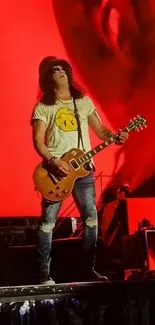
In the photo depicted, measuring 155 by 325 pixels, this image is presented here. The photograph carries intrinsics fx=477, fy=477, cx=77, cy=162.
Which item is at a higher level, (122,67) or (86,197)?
(122,67)

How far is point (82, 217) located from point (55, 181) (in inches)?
15.8

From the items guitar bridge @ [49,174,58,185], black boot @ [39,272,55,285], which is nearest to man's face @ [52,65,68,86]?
guitar bridge @ [49,174,58,185]

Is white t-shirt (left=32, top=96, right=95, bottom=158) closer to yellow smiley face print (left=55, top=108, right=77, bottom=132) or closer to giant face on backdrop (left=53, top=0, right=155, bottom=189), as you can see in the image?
yellow smiley face print (left=55, top=108, right=77, bottom=132)

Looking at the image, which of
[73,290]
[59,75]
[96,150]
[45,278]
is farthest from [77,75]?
[73,290]

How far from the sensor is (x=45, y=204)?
12.6 ft

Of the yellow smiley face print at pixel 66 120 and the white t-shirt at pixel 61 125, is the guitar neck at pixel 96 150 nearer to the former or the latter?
the white t-shirt at pixel 61 125

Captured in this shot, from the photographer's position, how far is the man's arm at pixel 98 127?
407 cm

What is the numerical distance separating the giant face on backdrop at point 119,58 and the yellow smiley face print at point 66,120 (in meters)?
0.43

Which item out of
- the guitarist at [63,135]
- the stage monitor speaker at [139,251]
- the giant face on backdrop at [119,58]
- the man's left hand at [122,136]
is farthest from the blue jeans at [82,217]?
the giant face on backdrop at [119,58]

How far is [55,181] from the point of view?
375 centimetres

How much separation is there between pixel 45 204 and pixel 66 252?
17.3 inches

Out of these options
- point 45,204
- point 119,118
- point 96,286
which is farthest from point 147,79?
point 96,286

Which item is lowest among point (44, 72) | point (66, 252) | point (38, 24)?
point (66, 252)

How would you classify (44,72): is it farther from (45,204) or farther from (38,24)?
(45,204)
